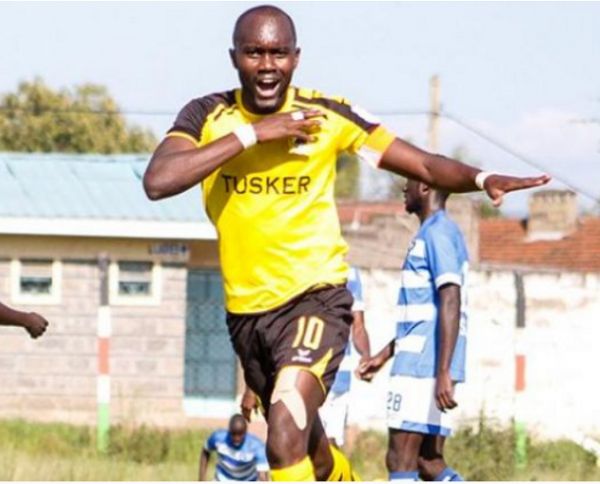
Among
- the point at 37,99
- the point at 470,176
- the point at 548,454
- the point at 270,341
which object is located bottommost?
the point at 548,454

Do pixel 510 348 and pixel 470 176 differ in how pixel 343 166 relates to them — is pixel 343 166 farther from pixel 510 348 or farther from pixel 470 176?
pixel 470 176

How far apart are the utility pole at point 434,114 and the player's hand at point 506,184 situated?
3275 centimetres

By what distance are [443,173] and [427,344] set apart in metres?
3.62

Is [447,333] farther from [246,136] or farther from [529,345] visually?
[529,345]

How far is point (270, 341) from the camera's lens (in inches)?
385

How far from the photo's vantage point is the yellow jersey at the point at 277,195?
9680 mm

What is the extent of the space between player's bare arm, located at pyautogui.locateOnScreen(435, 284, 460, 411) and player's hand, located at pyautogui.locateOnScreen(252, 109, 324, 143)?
3.61 meters

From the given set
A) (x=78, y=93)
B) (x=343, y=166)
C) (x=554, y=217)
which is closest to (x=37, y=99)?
(x=78, y=93)

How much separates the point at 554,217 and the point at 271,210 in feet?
151

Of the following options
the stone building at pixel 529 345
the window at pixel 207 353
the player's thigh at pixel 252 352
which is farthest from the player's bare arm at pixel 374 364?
the window at pixel 207 353

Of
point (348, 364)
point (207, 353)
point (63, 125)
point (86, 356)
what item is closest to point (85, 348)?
point (86, 356)

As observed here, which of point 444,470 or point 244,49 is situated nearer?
point 244,49

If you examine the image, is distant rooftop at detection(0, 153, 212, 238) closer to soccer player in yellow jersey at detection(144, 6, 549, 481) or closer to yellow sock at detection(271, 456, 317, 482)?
soccer player in yellow jersey at detection(144, 6, 549, 481)

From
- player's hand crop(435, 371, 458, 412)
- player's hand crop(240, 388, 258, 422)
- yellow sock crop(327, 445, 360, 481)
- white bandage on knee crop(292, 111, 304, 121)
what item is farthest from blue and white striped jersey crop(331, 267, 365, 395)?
white bandage on knee crop(292, 111, 304, 121)
